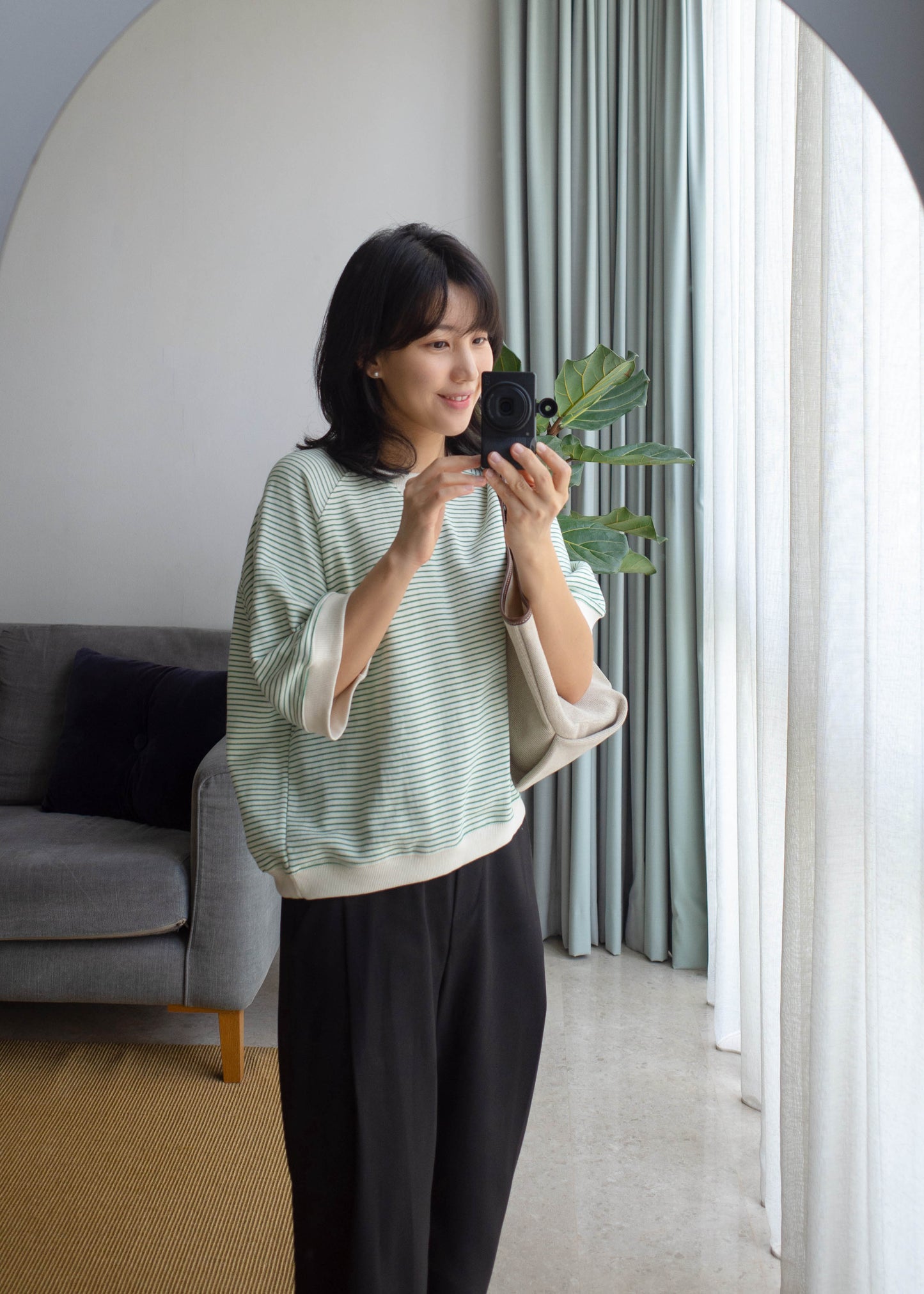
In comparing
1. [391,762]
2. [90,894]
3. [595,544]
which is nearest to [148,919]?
[90,894]

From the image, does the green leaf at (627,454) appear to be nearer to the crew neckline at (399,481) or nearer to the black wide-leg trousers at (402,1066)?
the crew neckline at (399,481)

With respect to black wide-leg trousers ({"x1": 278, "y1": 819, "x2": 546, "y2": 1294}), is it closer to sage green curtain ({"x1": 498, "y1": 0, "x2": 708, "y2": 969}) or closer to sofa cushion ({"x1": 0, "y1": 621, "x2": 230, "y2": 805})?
sage green curtain ({"x1": 498, "y1": 0, "x2": 708, "y2": 969})

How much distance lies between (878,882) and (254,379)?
174 centimetres

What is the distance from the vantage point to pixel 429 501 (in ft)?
2.35

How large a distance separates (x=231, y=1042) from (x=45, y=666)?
89 centimetres

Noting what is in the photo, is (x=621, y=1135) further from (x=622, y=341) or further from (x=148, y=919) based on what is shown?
(x=622, y=341)

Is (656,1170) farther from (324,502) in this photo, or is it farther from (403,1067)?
(324,502)

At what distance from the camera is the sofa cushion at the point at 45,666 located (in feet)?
6.73

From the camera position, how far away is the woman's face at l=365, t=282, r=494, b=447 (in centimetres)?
80

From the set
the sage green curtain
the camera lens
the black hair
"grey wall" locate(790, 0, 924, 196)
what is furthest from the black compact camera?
the sage green curtain

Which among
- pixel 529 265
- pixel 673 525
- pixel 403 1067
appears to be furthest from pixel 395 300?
pixel 529 265

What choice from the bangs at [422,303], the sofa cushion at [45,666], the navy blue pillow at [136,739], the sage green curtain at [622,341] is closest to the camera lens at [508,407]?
the bangs at [422,303]

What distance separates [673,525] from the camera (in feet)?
6.61

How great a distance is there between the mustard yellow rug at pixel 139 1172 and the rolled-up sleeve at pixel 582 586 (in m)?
0.89
